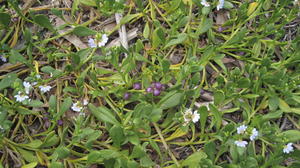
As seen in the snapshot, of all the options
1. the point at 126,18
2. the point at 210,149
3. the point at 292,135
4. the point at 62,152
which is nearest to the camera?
the point at 62,152

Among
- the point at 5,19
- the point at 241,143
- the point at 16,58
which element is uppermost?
the point at 5,19

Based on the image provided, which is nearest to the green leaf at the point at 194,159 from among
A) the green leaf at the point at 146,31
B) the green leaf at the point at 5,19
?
the green leaf at the point at 146,31

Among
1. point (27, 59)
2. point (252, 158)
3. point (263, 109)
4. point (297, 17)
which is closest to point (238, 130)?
point (252, 158)

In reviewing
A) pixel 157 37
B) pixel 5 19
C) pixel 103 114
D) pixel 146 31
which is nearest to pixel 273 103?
pixel 157 37

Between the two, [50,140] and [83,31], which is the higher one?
[83,31]

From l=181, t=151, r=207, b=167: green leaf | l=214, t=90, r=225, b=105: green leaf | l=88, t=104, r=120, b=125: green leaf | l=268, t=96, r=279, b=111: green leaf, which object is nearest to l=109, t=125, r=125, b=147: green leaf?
l=88, t=104, r=120, b=125: green leaf

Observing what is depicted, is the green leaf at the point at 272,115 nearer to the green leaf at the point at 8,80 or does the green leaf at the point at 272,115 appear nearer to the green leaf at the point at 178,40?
the green leaf at the point at 178,40

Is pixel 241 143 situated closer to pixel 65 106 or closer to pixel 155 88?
pixel 155 88
